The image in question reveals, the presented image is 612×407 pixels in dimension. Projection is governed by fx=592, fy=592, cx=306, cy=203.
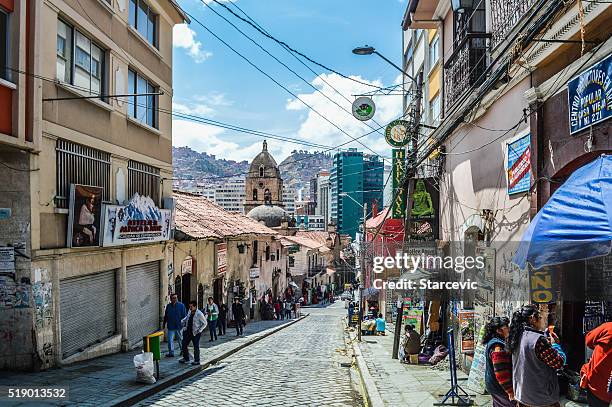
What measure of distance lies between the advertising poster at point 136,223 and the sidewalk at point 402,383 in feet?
22.1

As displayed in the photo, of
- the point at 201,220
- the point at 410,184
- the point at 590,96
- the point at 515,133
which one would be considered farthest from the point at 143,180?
the point at 590,96

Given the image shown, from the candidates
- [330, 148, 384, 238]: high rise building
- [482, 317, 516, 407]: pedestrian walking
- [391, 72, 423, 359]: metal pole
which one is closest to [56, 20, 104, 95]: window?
[391, 72, 423, 359]: metal pole

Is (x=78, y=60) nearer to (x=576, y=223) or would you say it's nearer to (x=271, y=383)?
(x=271, y=383)

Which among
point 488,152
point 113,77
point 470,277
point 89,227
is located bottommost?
point 470,277

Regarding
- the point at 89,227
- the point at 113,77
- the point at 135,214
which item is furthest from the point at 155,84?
the point at 89,227

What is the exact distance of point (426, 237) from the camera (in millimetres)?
15656

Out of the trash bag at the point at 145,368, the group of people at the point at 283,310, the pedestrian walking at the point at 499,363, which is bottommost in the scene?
the group of people at the point at 283,310

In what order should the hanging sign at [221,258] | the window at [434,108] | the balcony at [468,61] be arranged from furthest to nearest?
the hanging sign at [221,258] → the window at [434,108] → the balcony at [468,61]

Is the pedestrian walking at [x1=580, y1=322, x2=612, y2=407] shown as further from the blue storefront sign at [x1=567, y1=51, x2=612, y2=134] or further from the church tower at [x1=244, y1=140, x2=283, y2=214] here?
the church tower at [x1=244, y1=140, x2=283, y2=214]

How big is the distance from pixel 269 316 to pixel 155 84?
21.0m

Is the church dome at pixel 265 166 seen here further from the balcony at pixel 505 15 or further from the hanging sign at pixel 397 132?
the balcony at pixel 505 15

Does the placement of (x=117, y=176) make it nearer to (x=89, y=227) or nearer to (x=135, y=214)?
(x=135, y=214)

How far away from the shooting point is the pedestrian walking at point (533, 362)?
5.73 meters

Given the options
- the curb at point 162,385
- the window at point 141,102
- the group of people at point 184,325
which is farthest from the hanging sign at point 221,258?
the group of people at point 184,325
